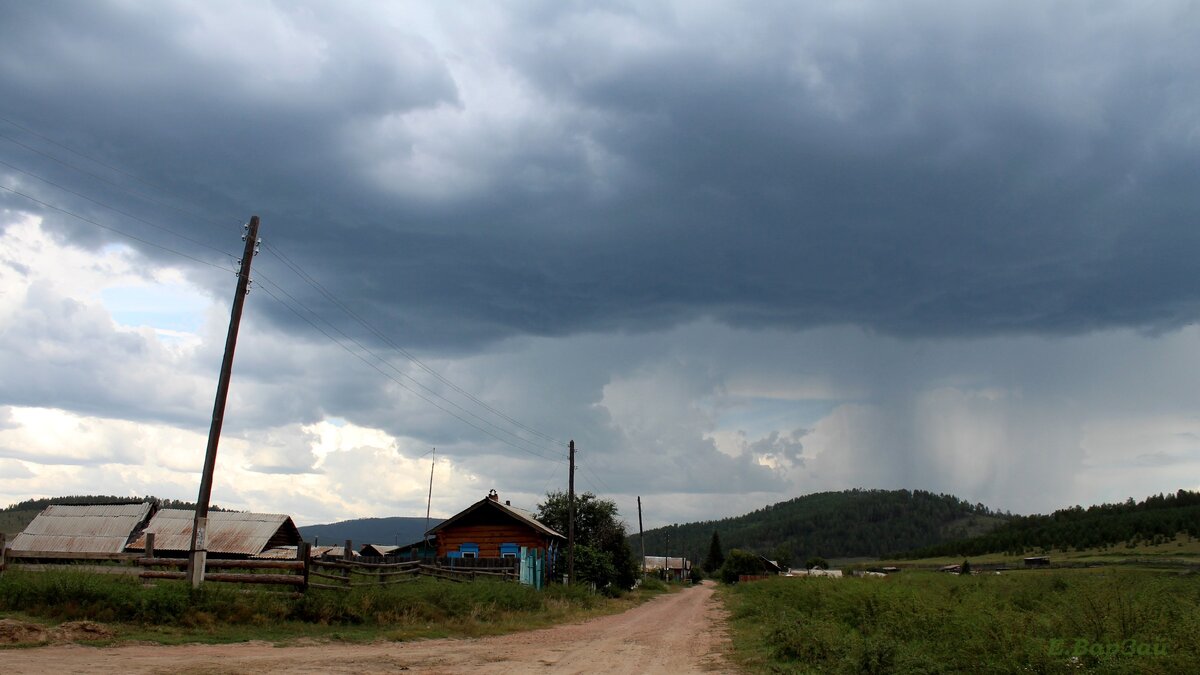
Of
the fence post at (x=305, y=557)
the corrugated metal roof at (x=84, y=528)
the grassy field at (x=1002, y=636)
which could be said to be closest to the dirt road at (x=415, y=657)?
the grassy field at (x=1002, y=636)

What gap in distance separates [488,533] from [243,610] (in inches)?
963

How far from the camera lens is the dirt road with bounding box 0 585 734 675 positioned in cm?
1152

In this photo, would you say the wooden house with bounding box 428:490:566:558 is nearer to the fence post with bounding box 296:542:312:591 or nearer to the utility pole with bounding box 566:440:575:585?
the utility pole with bounding box 566:440:575:585

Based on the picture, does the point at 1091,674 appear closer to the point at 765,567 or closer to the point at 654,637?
the point at 654,637

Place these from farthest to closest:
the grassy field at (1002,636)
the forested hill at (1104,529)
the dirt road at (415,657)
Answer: the forested hill at (1104,529) → the dirt road at (415,657) → the grassy field at (1002,636)

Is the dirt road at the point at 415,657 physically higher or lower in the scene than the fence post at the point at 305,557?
lower

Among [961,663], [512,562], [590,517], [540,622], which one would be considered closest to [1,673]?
[961,663]

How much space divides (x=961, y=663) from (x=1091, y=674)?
227 centimetres

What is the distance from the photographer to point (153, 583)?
19.1 meters

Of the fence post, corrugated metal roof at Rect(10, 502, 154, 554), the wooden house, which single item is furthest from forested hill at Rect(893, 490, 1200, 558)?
corrugated metal roof at Rect(10, 502, 154, 554)

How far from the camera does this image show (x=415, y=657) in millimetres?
14961

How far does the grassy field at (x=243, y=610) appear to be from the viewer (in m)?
15.6

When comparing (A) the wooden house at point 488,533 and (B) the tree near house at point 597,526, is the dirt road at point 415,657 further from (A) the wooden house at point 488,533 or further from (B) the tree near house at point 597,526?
(B) the tree near house at point 597,526

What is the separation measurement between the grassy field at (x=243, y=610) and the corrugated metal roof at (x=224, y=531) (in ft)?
81.3
